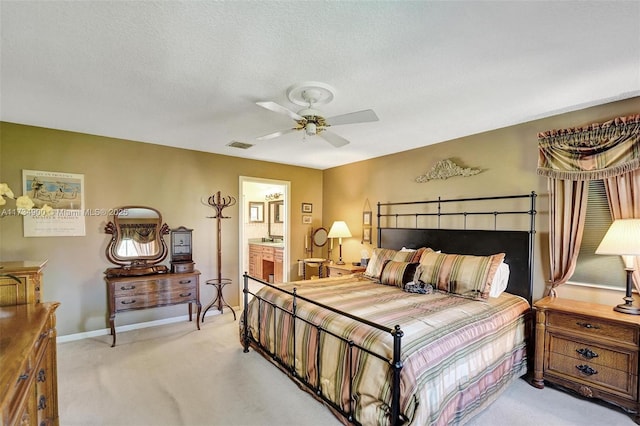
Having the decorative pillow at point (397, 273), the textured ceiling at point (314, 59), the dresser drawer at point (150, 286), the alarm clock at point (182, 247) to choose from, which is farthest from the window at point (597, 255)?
the alarm clock at point (182, 247)

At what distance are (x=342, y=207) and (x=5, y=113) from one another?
437 centimetres

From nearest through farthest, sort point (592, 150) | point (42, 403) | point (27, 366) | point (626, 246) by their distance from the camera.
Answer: point (27, 366), point (42, 403), point (626, 246), point (592, 150)

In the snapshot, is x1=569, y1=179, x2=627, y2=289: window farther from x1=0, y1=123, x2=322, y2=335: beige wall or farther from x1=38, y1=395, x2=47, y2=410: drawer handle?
x1=0, y1=123, x2=322, y2=335: beige wall

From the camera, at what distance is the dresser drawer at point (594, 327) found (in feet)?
7.27

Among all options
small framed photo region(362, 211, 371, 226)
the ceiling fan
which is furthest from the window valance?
small framed photo region(362, 211, 371, 226)

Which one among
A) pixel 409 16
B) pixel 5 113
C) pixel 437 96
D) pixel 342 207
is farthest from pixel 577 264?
pixel 5 113

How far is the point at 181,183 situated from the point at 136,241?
0.97m

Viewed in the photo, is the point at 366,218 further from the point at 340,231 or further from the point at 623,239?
the point at 623,239

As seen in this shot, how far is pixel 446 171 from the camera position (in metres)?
3.82

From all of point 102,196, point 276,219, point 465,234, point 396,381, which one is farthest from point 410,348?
point 276,219

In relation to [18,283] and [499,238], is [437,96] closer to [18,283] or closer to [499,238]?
[499,238]

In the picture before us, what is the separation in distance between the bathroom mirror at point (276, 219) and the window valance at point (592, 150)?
513 centimetres

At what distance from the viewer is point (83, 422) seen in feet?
6.94

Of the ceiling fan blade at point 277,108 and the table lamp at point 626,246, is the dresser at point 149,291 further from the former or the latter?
the table lamp at point 626,246
